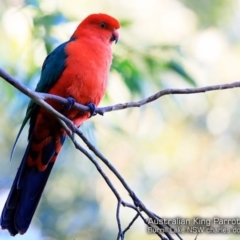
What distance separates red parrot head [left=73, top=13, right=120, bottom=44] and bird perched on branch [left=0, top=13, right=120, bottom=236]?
159 mm

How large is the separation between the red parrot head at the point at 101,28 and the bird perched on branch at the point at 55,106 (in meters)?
0.16

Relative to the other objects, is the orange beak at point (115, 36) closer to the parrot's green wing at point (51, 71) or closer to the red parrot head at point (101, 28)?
the red parrot head at point (101, 28)

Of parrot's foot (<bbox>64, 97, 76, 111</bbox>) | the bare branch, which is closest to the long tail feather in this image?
parrot's foot (<bbox>64, 97, 76, 111</bbox>)

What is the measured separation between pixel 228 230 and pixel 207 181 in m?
3.96

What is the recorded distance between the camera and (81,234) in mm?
5547

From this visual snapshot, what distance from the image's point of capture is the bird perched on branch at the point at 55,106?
2.67 meters

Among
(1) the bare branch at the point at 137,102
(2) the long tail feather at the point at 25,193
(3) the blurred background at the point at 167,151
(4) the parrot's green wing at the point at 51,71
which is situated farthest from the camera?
(3) the blurred background at the point at 167,151

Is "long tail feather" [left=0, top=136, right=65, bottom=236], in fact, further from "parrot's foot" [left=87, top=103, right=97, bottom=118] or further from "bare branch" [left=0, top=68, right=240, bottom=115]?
"bare branch" [left=0, top=68, right=240, bottom=115]

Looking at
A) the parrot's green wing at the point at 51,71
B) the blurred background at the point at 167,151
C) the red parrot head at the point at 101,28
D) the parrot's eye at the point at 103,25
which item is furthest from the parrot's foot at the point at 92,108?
the blurred background at the point at 167,151

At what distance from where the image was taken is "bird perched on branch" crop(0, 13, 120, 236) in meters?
2.67

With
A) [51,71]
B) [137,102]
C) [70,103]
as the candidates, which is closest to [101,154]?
[137,102]

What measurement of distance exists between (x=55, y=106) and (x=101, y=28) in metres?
0.65

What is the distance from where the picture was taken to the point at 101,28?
3174 millimetres

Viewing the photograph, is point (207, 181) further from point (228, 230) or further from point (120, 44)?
point (228, 230)
